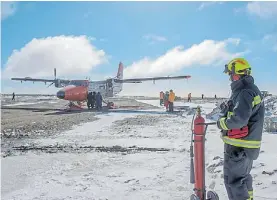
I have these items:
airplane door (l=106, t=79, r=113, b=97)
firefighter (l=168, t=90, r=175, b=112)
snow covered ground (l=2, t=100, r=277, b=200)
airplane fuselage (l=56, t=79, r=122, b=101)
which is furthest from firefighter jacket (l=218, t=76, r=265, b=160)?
airplane door (l=106, t=79, r=113, b=97)

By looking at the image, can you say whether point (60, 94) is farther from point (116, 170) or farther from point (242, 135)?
point (242, 135)

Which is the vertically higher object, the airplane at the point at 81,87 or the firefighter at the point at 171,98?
the airplane at the point at 81,87

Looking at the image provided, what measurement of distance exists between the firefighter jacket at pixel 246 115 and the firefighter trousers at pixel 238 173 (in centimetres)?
8

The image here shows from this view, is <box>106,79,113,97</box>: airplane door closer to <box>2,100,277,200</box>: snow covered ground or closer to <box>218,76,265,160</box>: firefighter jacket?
<box>2,100,277,200</box>: snow covered ground

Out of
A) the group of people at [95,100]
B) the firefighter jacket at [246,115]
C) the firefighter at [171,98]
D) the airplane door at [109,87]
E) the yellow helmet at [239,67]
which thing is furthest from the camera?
the airplane door at [109,87]

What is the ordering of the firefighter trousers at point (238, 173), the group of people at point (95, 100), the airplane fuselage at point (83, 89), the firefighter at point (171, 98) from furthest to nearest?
the group of people at point (95, 100), the airplane fuselage at point (83, 89), the firefighter at point (171, 98), the firefighter trousers at point (238, 173)

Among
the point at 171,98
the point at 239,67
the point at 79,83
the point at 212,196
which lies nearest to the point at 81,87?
the point at 79,83

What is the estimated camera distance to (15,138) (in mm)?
11562

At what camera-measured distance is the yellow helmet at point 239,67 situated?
3824 millimetres

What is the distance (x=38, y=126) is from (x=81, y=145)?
596 centimetres

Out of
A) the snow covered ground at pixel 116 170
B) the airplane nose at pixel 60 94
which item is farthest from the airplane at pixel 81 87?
the snow covered ground at pixel 116 170

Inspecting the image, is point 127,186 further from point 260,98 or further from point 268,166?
point 260,98

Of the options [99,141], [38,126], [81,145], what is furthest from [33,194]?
[38,126]

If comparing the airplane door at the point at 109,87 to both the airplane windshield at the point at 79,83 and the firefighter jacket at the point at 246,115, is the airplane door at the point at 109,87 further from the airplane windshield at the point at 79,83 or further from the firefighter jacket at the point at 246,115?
the firefighter jacket at the point at 246,115
